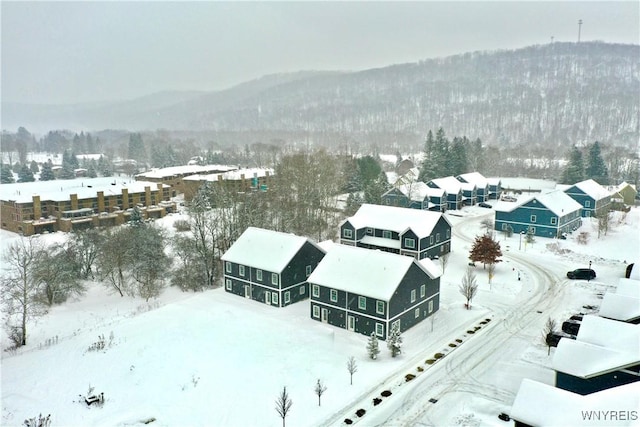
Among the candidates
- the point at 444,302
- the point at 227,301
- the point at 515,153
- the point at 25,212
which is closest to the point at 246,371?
the point at 227,301

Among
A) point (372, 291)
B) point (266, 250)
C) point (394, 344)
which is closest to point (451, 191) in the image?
point (266, 250)

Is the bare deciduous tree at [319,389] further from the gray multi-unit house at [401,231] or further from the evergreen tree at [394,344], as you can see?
the gray multi-unit house at [401,231]

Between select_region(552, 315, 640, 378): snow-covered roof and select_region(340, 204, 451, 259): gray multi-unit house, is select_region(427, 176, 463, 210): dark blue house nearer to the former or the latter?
select_region(340, 204, 451, 259): gray multi-unit house

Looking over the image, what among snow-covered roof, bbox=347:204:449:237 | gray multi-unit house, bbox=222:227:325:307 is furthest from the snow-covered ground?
snow-covered roof, bbox=347:204:449:237

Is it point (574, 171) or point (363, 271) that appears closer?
point (363, 271)

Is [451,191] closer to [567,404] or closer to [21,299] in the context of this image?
[21,299]

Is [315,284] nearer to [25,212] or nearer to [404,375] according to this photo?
[404,375]
